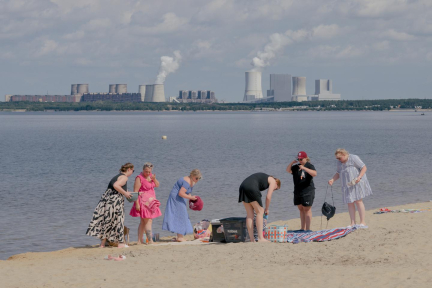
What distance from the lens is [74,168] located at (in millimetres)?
38906

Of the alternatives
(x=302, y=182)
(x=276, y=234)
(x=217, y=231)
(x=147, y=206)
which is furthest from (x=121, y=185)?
(x=302, y=182)

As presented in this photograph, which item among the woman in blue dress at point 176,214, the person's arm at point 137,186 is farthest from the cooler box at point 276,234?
the person's arm at point 137,186

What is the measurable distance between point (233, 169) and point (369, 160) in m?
11.4

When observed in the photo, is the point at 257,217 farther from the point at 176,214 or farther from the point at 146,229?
the point at 146,229

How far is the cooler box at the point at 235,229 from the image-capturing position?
12923 millimetres

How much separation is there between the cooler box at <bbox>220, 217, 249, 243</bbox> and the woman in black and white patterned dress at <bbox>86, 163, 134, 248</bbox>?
6.71 ft

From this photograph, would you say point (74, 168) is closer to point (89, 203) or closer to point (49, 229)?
point (89, 203)

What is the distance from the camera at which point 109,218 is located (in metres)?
13.1

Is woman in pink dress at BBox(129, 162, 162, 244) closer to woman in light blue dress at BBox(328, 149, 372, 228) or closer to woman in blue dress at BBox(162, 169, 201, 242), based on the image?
woman in blue dress at BBox(162, 169, 201, 242)

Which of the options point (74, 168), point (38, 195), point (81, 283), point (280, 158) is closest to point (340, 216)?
point (81, 283)

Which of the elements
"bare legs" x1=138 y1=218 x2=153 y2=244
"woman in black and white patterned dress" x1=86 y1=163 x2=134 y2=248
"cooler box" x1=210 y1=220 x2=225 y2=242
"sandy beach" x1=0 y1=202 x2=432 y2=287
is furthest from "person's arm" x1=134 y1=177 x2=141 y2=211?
"cooler box" x1=210 y1=220 x2=225 y2=242

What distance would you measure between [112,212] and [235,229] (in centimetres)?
251

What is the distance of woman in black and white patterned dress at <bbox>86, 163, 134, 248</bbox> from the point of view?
1275 centimetres

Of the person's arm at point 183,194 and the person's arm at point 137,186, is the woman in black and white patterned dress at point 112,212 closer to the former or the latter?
the person's arm at point 137,186
